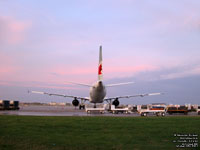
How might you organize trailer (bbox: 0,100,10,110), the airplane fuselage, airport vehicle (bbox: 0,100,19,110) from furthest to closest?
airport vehicle (bbox: 0,100,19,110), trailer (bbox: 0,100,10,110), the airplane fuselage

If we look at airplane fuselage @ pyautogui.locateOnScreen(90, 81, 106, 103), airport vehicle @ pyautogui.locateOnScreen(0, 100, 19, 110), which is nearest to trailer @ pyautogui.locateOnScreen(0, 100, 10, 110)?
airport vehicle @ pyautogui.locateOnScreen(0, 100, 19, 110)

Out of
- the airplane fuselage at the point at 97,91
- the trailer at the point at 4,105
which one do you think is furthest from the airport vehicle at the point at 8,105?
the airplane fuselage at the point at 97,91

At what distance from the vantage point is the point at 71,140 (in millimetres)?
13117

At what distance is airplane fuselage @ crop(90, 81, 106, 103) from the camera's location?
54.1 metres

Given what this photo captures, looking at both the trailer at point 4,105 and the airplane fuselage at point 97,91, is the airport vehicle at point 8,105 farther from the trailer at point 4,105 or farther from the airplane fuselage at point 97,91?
the airplane fuselage at point 97,91

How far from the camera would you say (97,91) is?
57.0 metres

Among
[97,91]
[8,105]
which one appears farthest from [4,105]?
[97,91]

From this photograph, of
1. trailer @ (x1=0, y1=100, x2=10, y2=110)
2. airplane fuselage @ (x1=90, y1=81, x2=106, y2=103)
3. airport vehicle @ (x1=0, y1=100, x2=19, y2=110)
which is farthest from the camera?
airport vehicle @ (x1=0, y1=100, x2=19, y2=110)

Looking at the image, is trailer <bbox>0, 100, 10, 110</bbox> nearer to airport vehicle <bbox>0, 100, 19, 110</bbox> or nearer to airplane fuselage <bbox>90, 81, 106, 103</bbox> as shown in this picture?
airport vehicle <bbox>0, 100, 19, 110</bbox>

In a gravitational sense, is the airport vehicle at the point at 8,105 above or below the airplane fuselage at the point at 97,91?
below

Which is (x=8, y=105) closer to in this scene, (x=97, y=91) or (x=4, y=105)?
(x=4, y=105)

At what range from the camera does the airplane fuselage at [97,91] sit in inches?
2129

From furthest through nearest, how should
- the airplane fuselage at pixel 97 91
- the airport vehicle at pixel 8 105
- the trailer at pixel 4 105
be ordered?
the airport vehicle at pixel 8 105, the trailer at pixel 4 105, the airplane fuselage at pixel 97 91

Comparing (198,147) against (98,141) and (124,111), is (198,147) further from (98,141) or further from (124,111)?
(124,111)
